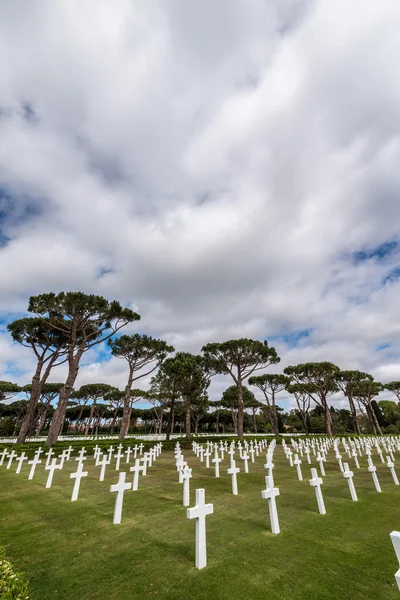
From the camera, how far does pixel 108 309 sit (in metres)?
24.6

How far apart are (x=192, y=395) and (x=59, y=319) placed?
15.7m

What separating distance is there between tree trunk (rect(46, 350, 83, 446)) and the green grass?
13989 mm

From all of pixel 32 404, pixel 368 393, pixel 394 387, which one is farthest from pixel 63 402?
pixel 394 387

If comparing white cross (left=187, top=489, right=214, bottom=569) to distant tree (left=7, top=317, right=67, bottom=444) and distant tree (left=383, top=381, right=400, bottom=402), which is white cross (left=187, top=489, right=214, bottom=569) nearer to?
distant tree (left=7, top=317, right=67, bottom=444)

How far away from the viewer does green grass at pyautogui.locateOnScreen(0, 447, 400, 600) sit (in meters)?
3.02

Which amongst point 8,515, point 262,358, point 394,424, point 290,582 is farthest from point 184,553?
point 394,424

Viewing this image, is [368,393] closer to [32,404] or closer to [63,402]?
[63,402]

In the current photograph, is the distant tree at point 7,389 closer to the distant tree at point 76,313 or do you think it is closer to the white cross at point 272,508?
the distant tree at point 76,313

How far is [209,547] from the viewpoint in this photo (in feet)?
13.2

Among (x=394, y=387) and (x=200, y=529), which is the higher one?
(x=394, y=387)

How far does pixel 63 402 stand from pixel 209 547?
20236 mm

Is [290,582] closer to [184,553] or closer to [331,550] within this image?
[331,550]

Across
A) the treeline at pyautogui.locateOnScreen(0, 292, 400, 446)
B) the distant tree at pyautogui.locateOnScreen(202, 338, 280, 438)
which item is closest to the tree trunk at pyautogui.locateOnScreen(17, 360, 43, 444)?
the treeline at pyautogui.locateOnScreen(0, 292, 400, 446)

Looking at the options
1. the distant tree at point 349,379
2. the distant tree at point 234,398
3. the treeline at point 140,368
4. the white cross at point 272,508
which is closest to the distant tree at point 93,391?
the treeline at point 140,368
